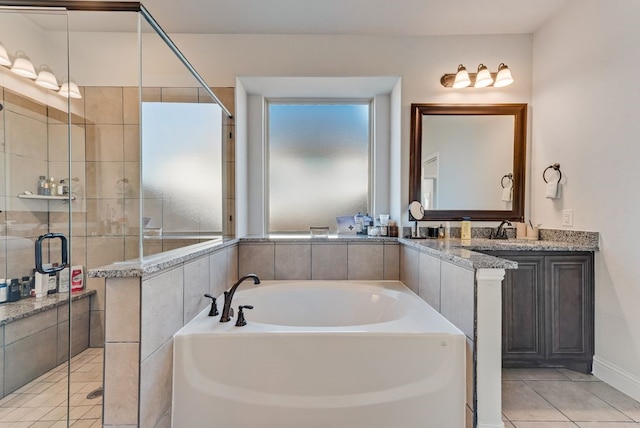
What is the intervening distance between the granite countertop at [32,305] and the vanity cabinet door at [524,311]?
8.68ft

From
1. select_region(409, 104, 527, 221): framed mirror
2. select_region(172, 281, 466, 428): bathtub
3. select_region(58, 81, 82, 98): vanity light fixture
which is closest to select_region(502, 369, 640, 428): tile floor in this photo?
select_region(172, 281, 466, 428): bathtub

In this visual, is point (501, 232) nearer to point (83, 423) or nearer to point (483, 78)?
point (483, 78)

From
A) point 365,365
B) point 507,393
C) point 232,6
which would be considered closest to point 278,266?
point 365,365

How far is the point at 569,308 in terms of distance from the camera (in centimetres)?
194

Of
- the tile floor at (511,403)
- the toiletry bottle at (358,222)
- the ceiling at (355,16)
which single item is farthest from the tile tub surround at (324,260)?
the ceiling at (355,16)

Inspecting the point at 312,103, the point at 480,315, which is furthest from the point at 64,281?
the point at 480,315

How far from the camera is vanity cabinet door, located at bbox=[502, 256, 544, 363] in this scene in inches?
76.2

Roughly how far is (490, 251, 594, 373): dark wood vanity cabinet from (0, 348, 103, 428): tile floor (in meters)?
2.33

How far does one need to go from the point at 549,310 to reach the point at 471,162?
1.22m

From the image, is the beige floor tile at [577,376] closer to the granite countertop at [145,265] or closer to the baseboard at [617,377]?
the baseboard at [617,377]

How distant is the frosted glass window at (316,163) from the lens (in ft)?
9.39

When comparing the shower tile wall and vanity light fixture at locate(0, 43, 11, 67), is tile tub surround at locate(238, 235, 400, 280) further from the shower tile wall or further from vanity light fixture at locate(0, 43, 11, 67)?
vanity light fixture at locate(0, 43, 11, 67)

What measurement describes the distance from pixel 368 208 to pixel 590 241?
1.60 meters

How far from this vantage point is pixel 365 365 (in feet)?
4.25
